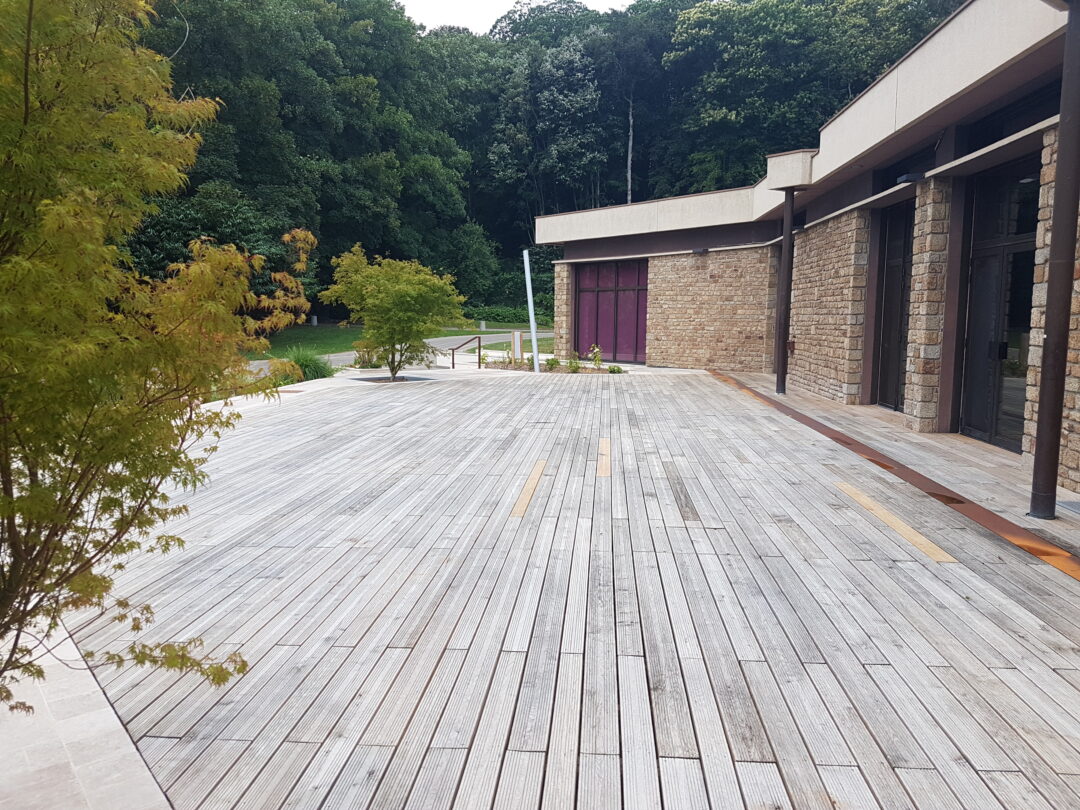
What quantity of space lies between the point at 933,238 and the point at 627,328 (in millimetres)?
14900

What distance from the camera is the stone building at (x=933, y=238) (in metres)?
8.16

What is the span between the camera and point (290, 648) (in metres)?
3.94

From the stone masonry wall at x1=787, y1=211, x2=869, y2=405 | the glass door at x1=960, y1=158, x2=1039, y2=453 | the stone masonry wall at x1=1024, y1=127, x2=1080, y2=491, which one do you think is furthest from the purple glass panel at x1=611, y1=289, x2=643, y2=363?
the stone masonry wall at x1=1024, y1=127, x2=1080, y2=491

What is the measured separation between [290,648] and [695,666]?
6.36 ft

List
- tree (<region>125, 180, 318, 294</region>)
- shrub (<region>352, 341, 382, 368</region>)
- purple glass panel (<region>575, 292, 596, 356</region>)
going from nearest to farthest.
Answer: shrub (<region>352, 341, 382, 368</region>), purple glass panel (<region>575, 292, 596, 356</region>), tree (<region>125, 180, 318, 294</region>)

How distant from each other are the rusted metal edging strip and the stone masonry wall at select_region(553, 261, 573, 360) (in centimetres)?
1596

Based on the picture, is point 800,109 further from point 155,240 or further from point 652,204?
point 155,240

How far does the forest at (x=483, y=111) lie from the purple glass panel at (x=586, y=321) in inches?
567

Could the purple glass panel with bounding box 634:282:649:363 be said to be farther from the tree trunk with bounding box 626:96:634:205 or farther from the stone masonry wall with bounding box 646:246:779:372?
the tree trunk with bounding box 626:96:634:205

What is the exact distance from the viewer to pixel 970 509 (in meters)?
6.66

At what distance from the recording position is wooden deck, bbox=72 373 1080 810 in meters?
2.84

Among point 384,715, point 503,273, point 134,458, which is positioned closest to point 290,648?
point 384,715

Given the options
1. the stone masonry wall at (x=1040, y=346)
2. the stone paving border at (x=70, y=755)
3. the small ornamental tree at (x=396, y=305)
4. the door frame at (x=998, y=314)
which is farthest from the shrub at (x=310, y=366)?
the stone paving border at (x=70, y=755)

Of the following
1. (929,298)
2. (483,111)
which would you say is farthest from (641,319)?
(483,111)
